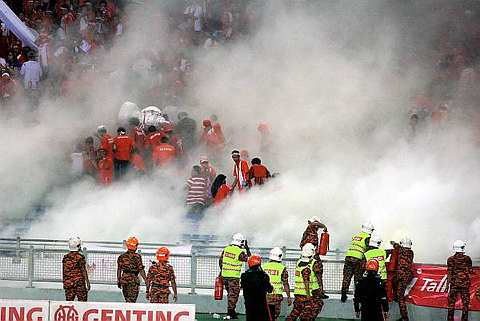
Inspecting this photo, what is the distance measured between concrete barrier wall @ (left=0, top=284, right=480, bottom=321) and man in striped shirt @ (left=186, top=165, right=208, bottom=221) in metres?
2.94

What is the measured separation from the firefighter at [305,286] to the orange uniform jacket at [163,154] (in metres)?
5.87

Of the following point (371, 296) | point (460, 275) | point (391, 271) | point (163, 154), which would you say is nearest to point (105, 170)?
point (163, 154)

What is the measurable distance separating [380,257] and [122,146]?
21.1 feet

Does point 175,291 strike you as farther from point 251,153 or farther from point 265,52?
point 265,52

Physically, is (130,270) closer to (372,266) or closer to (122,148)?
(372,266)

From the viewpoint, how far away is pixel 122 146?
22.4 m

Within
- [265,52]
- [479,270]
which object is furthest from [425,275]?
[265,52]

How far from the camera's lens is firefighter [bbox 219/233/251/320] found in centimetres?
1789

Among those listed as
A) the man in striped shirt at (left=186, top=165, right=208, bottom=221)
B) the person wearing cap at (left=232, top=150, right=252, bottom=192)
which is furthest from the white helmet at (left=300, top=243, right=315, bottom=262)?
the person wearing cap at (left=232, top=150, right=252, bottom=192)

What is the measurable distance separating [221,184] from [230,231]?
2.85ft

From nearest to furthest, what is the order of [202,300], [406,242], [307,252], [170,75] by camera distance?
[307,252], [406,242], [202,300], [170,75]

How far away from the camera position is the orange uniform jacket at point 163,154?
73.5 ft

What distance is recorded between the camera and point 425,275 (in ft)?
59.0

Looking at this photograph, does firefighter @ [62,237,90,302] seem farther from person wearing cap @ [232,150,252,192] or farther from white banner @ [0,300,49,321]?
person wearing cap @ [232,150,252,192]
